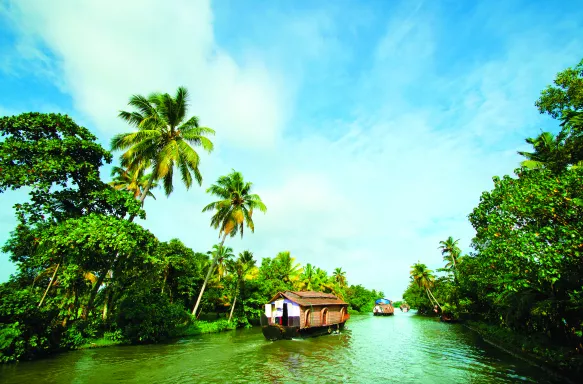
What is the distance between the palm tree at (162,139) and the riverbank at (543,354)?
61.5 feet

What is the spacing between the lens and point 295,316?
20.9 meters

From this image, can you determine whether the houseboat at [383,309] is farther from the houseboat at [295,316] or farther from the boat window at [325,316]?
the boat window at [325,316]

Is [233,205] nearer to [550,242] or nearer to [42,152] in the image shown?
[42,152]

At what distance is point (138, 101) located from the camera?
1830 cm

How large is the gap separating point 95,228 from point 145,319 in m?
7.59

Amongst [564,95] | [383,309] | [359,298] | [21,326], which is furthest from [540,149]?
[359,298]

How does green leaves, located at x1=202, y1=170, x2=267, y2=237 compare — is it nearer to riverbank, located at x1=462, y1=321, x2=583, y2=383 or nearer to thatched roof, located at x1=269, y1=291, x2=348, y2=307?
thatched roof, located at x1=269, y1=291, x2=348, y2=307

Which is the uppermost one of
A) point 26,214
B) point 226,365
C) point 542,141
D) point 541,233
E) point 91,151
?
point 542,141

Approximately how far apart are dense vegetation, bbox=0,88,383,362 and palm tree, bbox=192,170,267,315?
0.09 metres

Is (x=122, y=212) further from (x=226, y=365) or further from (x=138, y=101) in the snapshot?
(x=226, y=365)

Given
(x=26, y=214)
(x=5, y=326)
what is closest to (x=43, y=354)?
(x=5, y=326)

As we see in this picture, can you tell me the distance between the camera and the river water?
10758mm

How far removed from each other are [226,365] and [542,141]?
26.4 meters

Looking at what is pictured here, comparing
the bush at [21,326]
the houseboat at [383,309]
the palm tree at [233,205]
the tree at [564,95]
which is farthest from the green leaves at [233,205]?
the houseboat at [383,309]
